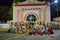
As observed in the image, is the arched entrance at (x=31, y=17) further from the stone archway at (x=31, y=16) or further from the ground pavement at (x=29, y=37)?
the ground pavement at (x=29, y=37)

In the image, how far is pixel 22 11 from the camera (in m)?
2.52

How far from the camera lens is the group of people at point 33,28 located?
98.8 inches

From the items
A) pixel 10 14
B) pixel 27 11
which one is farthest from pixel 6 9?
pixel 27 11

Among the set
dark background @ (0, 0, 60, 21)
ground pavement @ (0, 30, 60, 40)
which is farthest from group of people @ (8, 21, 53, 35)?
dark background @ (0, 0, 60, 21)

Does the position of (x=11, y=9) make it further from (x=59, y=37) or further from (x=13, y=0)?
(x=59, y=37)

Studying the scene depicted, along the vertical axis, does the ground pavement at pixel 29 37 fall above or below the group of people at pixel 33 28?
below

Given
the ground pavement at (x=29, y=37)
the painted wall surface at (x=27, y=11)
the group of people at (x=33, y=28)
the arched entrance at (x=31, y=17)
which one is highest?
the painted wall surface at (x=27, y=11)

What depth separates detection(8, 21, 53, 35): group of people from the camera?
8.23ft

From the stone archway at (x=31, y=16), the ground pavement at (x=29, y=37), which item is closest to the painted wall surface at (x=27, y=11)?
the stone archway at (x=31, y=16)

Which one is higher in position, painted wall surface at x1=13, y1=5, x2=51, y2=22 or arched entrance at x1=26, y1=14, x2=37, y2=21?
painted wall surface at x1=13, y1=5, x2=51, y2=22

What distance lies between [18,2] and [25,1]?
106 mm

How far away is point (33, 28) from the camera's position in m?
2.53

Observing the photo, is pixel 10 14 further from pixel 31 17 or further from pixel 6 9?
pixel 31 17

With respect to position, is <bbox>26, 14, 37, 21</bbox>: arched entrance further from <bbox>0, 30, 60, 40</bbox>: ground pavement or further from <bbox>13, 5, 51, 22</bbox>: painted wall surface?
<bbox>0, 30, 60, 40</bbox>: ground pavement
